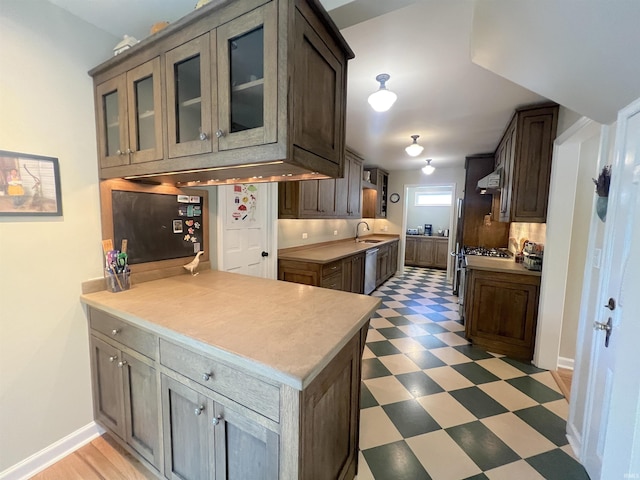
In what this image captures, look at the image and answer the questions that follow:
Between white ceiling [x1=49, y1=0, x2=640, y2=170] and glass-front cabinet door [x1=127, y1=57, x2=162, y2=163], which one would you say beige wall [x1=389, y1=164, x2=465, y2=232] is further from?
glass-front cabinet door [x1=127, y1=57, x2=162, y2=163]

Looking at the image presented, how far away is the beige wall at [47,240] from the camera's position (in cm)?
138

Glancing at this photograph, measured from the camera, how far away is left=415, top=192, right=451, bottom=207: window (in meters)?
7.93

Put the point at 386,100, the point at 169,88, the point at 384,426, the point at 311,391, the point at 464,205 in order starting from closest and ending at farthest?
the point at 311,391
the point at 169,88
the point at 384,426
the point at 386,100
the point at 464,205

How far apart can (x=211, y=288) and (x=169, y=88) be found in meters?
1.14

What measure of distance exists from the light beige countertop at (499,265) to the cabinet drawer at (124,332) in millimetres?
2917

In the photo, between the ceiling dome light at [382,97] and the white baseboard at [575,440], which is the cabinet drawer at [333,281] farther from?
the white baseboard at [575,440]

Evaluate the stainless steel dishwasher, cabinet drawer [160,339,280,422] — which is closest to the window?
the stainless steel dishwasher

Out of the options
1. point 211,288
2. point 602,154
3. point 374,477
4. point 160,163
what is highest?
point 602,154

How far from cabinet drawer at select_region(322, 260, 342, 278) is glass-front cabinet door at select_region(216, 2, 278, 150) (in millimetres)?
2289

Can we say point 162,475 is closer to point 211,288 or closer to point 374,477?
point 211,288

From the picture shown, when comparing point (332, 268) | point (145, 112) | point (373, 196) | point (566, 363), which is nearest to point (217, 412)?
point (145, 112)

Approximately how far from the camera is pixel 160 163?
1.38 meters

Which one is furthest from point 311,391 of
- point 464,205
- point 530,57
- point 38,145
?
point 464,205

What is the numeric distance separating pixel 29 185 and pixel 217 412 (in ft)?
4.98
